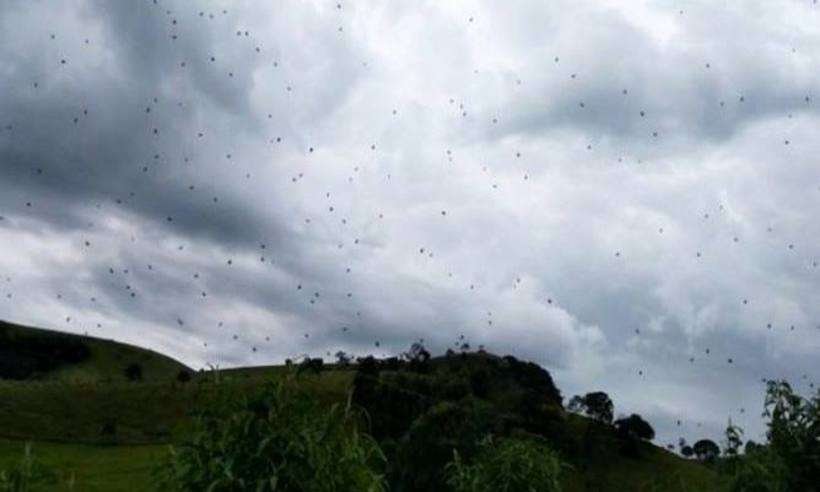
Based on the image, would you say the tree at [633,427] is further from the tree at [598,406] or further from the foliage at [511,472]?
the foliage at [511,472]

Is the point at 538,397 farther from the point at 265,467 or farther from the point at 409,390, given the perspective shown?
the point at 265,467

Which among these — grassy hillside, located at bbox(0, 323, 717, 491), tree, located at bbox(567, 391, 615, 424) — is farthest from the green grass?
tree, located at bbox(567, 391, 615, 424)

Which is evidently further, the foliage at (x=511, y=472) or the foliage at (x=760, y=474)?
the foliage at (x=511, y=472)

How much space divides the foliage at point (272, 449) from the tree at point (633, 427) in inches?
4797

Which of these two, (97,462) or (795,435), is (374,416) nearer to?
(97,462)

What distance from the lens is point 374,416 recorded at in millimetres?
100000

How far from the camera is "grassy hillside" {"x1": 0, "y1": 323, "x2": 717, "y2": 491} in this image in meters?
97.6

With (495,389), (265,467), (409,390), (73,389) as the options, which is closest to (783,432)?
(265,467)

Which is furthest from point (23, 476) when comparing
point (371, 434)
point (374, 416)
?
point (374, 416)

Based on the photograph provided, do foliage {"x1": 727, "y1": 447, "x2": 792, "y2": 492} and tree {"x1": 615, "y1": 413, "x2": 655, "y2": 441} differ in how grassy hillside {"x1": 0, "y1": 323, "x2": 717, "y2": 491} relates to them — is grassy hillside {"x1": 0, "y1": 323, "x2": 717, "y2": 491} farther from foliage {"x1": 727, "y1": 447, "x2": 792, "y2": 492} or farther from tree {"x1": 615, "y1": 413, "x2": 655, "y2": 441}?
foliage {"x1": 727, "y1": 447, "x2": 792, "y2": 492}

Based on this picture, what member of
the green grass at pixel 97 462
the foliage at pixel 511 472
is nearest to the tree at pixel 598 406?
the green grass at pixel 97 462

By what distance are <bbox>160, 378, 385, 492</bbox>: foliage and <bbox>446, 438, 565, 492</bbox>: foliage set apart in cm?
1435

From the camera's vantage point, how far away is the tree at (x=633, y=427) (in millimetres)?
132375

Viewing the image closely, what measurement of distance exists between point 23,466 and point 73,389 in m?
134
